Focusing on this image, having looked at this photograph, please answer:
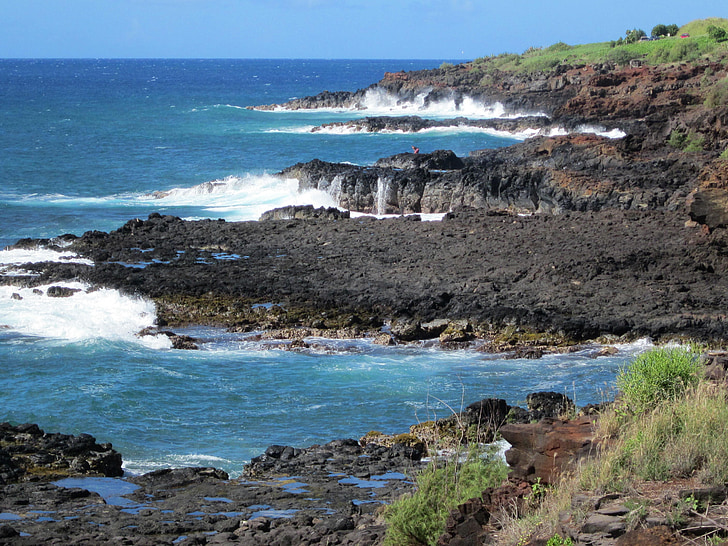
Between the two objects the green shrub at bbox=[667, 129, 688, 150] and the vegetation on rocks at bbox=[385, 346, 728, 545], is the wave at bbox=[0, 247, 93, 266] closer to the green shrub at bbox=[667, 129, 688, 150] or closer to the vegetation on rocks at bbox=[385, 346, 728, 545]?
the vegetation on rocks at bbox=[385, 346, 728, 545]

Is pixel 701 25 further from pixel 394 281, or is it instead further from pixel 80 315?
pixel 80 315

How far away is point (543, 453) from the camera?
8875mm

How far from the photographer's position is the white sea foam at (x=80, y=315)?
Answer: 21328 mm

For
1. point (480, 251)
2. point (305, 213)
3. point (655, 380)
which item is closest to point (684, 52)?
point (305, 213)

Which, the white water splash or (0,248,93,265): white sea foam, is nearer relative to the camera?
(0,248,93,265): white sea foam

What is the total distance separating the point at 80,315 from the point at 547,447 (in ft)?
53.7

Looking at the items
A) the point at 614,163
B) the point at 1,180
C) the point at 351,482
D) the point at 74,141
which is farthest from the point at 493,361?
the point at 74,141

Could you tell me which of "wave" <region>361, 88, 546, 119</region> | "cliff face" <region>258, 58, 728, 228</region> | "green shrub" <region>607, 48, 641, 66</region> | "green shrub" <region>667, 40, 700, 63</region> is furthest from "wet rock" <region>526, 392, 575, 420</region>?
"green shrub" <region>607, 48, 641, 66</region>

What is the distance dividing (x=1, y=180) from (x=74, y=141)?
62.6 ft

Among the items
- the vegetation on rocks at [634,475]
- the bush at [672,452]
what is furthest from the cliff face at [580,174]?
the bush at [672,452]

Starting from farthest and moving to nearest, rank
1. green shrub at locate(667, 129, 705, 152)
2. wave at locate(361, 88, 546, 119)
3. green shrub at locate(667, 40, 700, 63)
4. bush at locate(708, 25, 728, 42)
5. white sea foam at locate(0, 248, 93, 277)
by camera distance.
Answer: wave at locate(361, 88, 546, 119) < bush at locate(708, 25, 728, 42) < green shrub at locate(667, 40, 700, 63) < green shrub at locate(667, 129, 705, 152) < white sea foam at locate(0, 248, 93, 277)

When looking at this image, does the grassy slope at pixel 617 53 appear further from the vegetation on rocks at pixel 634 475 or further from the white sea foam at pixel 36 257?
the vegetation on rocks at pixel 634 475

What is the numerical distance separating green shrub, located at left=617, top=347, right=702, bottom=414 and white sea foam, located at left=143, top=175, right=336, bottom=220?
2854 centimetres

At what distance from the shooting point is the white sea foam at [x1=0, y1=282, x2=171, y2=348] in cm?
2133
